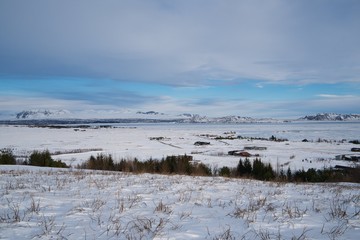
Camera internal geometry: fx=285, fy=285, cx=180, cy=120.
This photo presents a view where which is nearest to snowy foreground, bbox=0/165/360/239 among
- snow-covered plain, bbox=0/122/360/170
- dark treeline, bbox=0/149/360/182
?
dark treeline, bbox=0/149/360/182

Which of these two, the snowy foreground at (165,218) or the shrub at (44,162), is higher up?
the snowy foreground at (165,218)

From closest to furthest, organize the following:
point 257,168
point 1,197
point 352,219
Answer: point 352,219, point 1,197, point 257,168

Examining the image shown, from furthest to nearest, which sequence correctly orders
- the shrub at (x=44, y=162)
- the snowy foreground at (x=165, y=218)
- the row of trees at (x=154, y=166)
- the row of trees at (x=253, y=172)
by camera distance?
the shrub at (x=44, y=162) < the row of trees at (x=154, y=166) < the row of trees at (x=253, y=172) < the snowy foreground at (x=165, y=218)

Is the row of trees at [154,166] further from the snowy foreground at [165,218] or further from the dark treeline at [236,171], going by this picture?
the snowy foreground at [165,218]

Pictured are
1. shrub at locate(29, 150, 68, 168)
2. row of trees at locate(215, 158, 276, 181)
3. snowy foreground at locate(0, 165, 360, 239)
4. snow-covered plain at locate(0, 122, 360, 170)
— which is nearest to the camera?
snowy foreground at locate(0, 165, 360, 239)

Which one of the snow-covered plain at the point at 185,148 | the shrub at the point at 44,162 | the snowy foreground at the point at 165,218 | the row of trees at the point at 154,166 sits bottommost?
the snow-covered plain at the point at 185,148

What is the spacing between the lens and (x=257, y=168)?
17172 millimetres

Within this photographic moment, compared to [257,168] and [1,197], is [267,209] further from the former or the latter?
[257,168]

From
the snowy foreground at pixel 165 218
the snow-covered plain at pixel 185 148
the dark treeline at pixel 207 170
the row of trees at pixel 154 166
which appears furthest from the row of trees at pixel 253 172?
the snowy foreground at pixel 165 218

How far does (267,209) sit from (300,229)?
1.08 meters

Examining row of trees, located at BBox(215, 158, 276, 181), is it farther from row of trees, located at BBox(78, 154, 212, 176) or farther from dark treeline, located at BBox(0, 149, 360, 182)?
row of trees, located at BBox(78, 154, 212, 176)

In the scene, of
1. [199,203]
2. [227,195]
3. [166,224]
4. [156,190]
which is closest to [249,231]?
[166,224]

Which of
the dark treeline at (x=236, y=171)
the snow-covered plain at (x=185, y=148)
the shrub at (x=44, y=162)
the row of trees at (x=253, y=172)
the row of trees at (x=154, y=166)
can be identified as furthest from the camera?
the snow-covered plain at (x=185, y=148)

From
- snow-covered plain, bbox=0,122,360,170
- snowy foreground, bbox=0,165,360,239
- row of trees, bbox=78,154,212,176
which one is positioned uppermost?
snowy foreground, bbox=0,165,360,239
